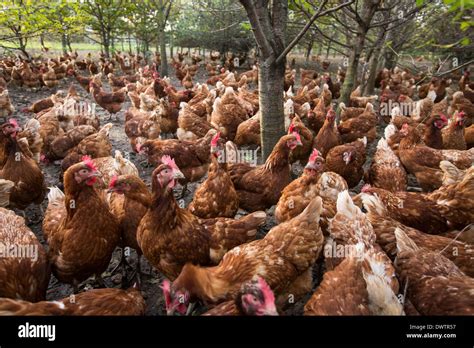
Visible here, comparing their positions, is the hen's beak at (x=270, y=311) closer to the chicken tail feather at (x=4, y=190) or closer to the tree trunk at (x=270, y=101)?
the tree trunk at (x=270, y=101)

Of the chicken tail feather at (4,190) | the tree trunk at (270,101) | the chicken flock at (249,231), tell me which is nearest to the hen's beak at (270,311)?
the chicken flock at (249,231)

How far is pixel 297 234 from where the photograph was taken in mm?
2867

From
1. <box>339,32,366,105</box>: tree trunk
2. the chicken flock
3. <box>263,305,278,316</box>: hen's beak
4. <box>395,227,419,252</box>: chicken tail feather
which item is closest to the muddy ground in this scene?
the chicken flock

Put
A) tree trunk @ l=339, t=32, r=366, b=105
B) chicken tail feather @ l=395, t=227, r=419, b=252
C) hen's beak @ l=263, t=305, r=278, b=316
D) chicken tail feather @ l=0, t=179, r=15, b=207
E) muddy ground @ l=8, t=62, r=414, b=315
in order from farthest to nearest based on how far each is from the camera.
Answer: tree trunk @ l=339, t=32, r=366, b=105
chicken tail feather @ l=0, t=179, r=15, b=207
muddy ground @ l=8, t=62, r=414, b=315
chicken tail feather @ l=395, t=227, r=419, b=252
hen's beak @ l=263, t=305, r=278, b=316

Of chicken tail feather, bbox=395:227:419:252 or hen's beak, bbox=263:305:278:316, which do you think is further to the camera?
chicken tail feather, bbox=395:227:419:252

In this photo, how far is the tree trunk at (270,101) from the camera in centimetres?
397

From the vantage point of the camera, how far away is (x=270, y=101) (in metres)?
4.23

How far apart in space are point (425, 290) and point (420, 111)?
22.3 feet

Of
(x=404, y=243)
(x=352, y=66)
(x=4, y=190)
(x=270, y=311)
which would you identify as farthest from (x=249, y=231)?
(x=352, y=66)

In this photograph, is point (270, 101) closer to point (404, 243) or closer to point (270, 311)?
point (404, 243)

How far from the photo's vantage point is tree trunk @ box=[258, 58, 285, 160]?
397 centimetres

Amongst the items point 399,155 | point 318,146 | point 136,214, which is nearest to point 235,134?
point 318,146

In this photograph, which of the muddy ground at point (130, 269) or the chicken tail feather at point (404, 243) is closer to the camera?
the chicken tail feather at point (404, 243)

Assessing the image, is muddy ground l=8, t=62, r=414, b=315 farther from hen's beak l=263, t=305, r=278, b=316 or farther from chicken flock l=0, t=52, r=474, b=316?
hen's beak l=263, t=305, r=278, b=316
